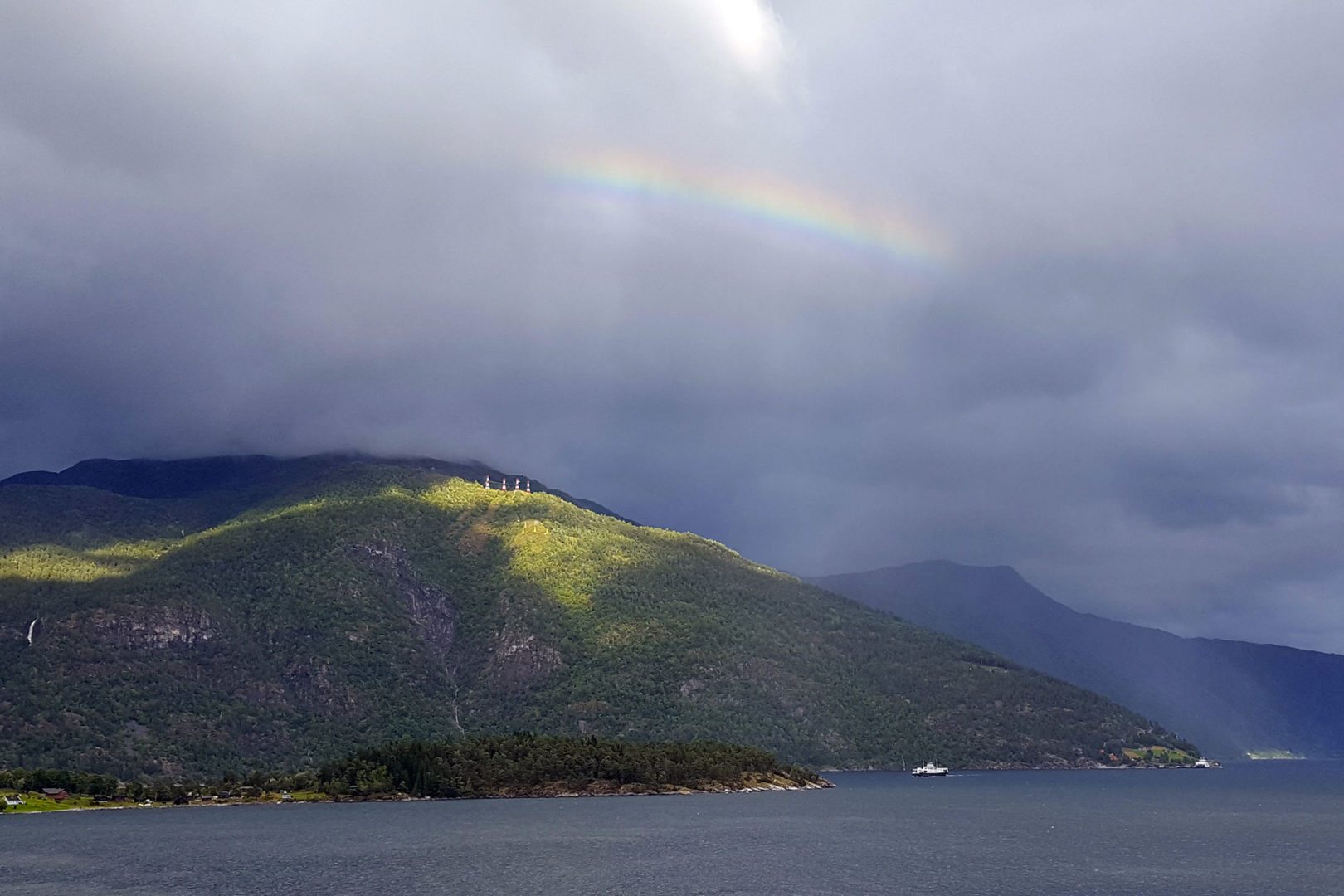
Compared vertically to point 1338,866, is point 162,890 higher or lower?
lower

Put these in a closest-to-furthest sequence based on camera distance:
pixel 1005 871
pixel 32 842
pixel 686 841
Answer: pixel 1005 871
pixel 686 841
pixel 32 842

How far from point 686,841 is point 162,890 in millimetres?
76597

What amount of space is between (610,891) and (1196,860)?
80141 mm

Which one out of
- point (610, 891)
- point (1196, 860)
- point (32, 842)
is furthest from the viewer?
point (32, 842)

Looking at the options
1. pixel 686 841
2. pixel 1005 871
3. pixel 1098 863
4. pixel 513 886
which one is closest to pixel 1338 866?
pixel 1098 863

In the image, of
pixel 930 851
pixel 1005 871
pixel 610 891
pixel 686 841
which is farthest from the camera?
pixel 686 841

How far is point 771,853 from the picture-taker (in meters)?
167

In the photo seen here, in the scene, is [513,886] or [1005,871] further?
[1005,871]

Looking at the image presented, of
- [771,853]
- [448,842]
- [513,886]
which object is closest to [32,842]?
[448,842]

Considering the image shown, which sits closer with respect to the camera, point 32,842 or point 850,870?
point 850,870

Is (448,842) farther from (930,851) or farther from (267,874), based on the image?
(930,851)

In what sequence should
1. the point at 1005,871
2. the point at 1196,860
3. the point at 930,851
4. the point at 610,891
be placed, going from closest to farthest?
the point at 610,891 < the point at 1005,871 < the point at 1196,860 < the point at 930,851

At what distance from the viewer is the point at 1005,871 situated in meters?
149

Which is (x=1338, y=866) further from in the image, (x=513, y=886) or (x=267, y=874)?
(x=267, y=874)
